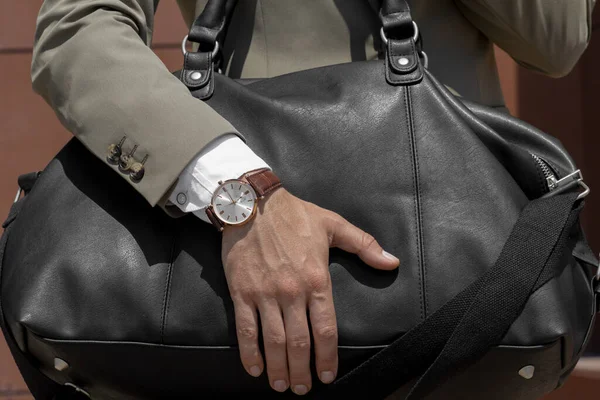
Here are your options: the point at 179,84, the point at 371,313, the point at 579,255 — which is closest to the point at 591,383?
the point at 579,255

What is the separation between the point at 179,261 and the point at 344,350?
0.81ft

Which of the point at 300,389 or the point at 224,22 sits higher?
the point at 224,22

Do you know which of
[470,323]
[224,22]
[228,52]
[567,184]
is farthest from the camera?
[228,52]

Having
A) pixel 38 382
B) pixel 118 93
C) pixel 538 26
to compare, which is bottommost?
pixel 38 382

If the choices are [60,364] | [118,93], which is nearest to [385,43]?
[118,93]

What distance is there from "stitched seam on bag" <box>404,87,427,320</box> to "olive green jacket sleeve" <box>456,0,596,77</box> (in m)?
0.22

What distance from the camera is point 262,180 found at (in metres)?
1.05

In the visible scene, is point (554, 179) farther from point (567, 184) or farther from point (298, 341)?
point (298, 341)

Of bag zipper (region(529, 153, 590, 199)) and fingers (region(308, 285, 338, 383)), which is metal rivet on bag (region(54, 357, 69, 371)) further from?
bag zipper (region(529, 153, 590, 199))

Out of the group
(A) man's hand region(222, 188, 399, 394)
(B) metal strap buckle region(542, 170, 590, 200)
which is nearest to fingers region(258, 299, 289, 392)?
(A) man's hand region(222, 188, 399, 394)

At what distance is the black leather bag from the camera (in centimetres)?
104

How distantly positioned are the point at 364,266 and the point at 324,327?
98mm

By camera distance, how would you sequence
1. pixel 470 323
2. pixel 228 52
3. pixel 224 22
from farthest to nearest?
1. pixel 228 52
2. pixel 224 22
3. pixel 470 323

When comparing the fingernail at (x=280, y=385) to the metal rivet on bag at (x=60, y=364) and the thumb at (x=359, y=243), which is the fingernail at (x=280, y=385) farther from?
the metal rivet on bag at (x=60, y=364)
